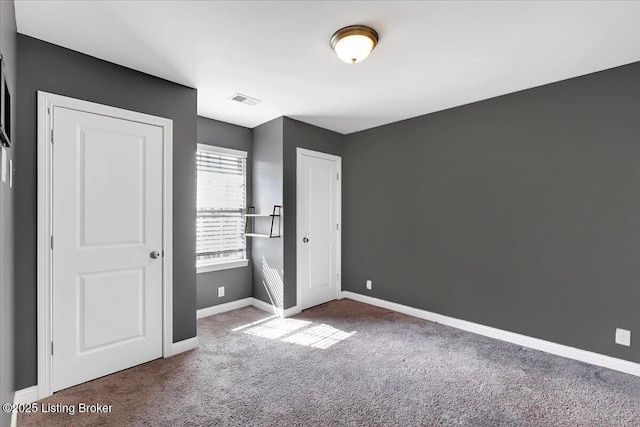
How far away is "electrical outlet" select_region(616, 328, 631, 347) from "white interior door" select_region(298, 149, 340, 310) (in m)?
3.00

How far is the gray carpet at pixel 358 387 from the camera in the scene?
1915 mm

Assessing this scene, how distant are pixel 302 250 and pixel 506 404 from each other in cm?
258

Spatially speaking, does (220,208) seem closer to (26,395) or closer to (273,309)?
(273,309)

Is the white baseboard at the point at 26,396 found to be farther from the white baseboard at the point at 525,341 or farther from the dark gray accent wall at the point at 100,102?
the white baseboard at the point at 525,341

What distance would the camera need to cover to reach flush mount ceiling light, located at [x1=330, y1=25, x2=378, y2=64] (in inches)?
77.9

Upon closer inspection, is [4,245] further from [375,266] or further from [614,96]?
[614,96]

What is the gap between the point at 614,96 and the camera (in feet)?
8.19

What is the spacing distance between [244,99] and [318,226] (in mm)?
1901

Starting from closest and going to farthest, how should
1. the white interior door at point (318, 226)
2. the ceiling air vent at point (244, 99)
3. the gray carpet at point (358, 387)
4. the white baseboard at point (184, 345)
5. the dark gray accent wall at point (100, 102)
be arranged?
1. the gray carpet at point (358, 387)
2. the dark gray accent wall at point (100, 102)
3. the white baseboard at point (184, 345)
4. the ceiling air vent at point (244, 99)
5. the white interior door at point (318, 226)

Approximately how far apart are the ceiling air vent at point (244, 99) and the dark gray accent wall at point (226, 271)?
0.78m

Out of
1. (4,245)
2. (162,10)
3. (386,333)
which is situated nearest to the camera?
(4,245)

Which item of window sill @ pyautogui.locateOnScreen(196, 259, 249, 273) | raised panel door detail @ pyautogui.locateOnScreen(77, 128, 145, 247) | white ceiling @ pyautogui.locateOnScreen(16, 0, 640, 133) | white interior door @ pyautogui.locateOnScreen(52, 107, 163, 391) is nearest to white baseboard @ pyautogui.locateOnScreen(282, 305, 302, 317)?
window sill @ pyautogui.locateOnScreen(196, 259, 249, 273)

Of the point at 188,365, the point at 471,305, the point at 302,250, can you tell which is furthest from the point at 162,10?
the point at 471,305

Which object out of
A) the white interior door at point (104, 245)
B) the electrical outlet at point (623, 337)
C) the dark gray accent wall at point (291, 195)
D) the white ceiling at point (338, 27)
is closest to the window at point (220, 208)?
the dark gray accent wall at point (291, 195)
